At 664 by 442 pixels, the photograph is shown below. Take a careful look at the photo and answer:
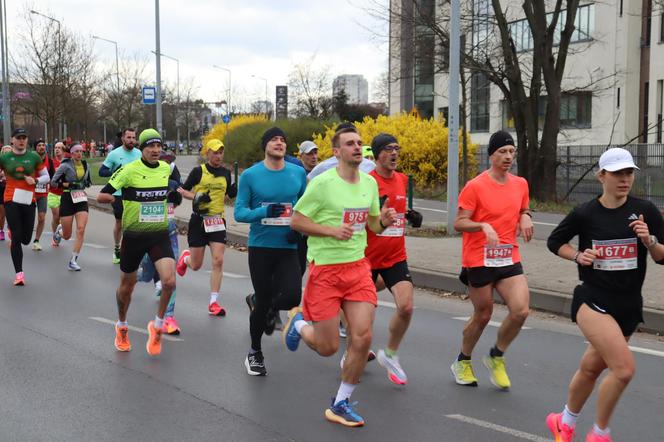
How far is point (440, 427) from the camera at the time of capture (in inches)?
205

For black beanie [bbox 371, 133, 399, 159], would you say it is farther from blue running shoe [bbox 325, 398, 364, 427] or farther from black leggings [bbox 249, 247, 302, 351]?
blue running shoe [bbox 325, 398, 364, 427]

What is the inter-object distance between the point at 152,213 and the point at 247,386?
6.16 ft

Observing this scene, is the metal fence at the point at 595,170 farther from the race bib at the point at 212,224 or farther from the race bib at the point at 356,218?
the race bib at the point at 356,218

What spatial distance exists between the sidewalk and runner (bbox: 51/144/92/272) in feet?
10.8

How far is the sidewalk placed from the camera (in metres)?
9.08

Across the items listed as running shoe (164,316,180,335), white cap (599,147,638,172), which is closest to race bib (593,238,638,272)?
white cap (599,147,638,172)

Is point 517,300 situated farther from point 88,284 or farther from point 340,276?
point 88,284

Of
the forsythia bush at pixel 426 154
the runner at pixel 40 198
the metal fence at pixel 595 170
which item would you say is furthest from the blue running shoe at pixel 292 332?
the forsythia bush at pixel 426 154

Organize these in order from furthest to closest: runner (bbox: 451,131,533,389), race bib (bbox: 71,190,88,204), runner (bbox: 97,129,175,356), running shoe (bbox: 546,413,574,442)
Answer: race bib (bbox: 71,190,88,204)
runner (bbox: 97,129,175,356)
runner (bbox: 451,131,533,389)
running shoe (bbox: 546,413,574,442)

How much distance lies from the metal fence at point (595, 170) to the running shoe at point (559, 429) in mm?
19471

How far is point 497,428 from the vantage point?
516 cm

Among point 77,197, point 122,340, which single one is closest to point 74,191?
point 77,197

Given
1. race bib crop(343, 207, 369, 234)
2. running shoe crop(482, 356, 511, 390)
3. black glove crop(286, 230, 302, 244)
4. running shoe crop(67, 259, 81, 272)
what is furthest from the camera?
running shoe crop(67, 259, 81, 272)

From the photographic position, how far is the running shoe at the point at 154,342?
7180mm
